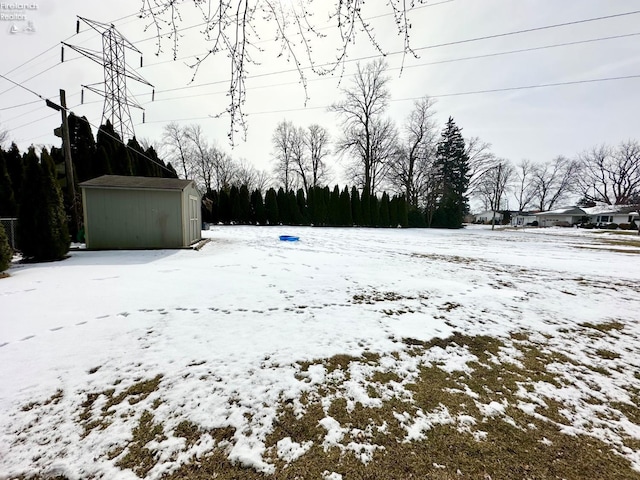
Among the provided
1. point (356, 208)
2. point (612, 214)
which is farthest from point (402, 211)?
point (612, 214)

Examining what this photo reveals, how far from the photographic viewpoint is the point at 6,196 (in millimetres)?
11172

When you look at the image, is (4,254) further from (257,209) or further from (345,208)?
(345,208)

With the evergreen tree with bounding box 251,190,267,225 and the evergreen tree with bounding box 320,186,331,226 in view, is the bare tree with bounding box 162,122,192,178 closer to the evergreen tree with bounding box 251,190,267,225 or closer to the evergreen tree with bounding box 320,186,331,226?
the evergreen tree with bounding box 251,190,267,225

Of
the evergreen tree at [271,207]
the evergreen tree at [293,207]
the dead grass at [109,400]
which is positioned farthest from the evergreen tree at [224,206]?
the dead grass at [109,400]

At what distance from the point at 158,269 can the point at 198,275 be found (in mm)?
1241

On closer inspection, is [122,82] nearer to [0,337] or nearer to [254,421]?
[0,337]

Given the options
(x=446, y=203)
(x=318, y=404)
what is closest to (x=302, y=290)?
(x=318, y=404)

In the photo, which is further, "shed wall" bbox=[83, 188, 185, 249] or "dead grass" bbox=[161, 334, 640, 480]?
"shed wall" bbox=[83, 188, 185, 249]

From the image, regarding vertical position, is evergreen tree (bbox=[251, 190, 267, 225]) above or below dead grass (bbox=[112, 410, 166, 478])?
above

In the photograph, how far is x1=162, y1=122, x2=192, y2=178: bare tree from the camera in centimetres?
3203

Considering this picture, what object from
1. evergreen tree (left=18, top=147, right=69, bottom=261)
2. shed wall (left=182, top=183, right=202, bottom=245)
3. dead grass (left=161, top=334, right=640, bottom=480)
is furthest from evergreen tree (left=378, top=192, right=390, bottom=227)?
dead grass (left=161, top=334, right=640, bottom=480)

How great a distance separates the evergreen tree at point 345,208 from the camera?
2512 cm

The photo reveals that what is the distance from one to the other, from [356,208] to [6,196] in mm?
21947

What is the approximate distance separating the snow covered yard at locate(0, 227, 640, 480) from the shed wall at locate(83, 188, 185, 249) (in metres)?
4.25
